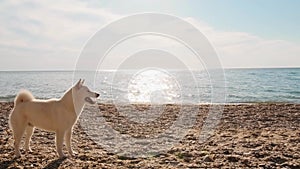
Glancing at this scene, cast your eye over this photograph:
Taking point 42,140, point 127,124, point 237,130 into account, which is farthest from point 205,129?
point 42,140

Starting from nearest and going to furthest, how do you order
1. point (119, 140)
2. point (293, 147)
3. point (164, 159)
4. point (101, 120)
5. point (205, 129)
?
point (164, 159) → point (293, 147) → point (119, 140) → point (205, 129) → point (101, 120)

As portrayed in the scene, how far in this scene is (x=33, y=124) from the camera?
638 cm

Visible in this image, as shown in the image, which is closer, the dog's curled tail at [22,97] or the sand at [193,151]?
the sand at [193,151]

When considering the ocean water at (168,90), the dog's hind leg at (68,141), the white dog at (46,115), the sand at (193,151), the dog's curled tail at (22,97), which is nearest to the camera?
the sand at (193,151)

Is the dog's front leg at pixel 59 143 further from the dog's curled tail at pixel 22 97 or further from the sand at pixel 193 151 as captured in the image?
the dog's curled tail at pixel 22 97

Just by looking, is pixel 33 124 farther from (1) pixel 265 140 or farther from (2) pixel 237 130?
(2) pixel 237 130

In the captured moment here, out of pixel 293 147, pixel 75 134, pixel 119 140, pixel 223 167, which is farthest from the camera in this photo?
pixel 75 134

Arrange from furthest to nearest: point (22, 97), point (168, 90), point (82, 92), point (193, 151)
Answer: point (168, 90), point (193, 151), point (82, 92), point (22, 97)

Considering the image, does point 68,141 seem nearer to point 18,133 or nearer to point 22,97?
point 18,133

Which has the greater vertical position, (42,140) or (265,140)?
(265,140)

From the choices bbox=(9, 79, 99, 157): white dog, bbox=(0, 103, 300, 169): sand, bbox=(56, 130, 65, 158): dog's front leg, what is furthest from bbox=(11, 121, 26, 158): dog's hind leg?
bbox=(56, 130, 65, 158): dog's front leg

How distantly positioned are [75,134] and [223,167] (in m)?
4.83

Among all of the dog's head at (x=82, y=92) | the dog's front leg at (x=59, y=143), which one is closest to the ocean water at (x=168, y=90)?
the dog's head at (x=82, y=92)

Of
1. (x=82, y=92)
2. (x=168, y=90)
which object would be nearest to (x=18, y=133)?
(x=82, y=92)
